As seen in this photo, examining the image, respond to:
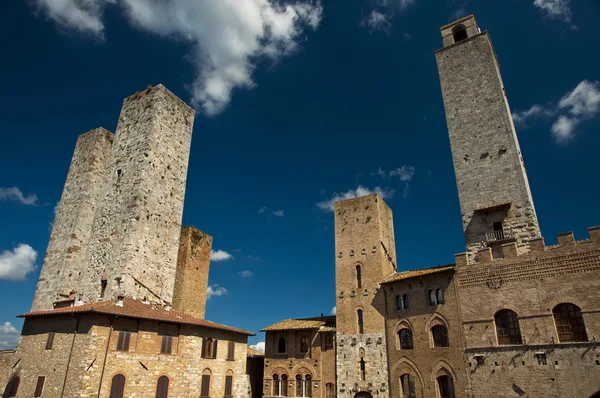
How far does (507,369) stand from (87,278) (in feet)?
86.7

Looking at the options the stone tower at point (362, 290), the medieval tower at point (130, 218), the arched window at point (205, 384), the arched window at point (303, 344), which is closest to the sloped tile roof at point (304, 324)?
the arched window at point (303, 344)

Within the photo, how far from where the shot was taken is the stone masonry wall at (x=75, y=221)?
2945cm

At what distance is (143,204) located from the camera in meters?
27.0

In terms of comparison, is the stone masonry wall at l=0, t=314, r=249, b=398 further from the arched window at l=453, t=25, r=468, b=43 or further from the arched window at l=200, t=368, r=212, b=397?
the arched window at l=453, t=25, r=468, b=43

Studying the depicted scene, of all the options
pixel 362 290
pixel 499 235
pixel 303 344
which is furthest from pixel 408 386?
pixel 499 235

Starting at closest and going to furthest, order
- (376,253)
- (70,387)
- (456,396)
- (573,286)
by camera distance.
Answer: (70,387) < (573,286) < (456,396) < (376,253)

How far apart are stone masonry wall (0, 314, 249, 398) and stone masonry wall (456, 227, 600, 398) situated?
16911 millimetres

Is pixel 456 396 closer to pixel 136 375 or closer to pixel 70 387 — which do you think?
pixel 136 375

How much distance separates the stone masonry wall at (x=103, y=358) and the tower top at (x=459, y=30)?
30.6 meters

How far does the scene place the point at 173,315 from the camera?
83.3 ft

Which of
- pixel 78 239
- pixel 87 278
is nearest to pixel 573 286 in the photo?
pixel 87 278

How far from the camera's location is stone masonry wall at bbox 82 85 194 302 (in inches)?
1019

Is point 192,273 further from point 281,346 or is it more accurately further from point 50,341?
point 50,341

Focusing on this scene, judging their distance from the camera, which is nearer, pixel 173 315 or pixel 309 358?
pixel 173 315
